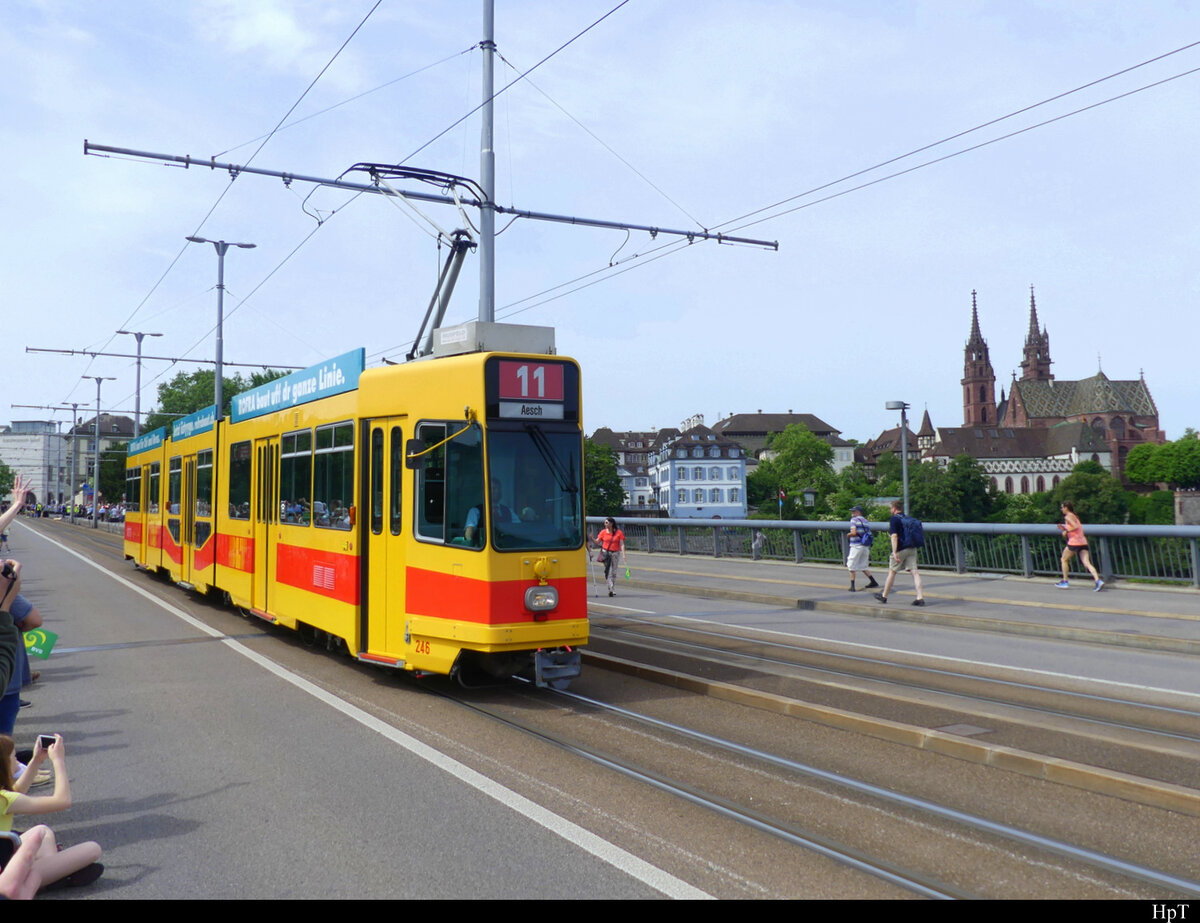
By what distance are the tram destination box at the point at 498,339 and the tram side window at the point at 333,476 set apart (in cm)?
160

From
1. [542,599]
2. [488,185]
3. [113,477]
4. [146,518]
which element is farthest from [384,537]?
[113,477]

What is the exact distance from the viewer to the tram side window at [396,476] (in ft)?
29.7

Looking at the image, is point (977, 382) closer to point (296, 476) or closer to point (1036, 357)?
point (1036, 357)

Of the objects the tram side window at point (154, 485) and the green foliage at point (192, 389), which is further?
the green foliage at point (192, 389)

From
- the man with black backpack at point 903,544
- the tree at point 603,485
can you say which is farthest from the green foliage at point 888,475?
the man with black backpack at point 903,544

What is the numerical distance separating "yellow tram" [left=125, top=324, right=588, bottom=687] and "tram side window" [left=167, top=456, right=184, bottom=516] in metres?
8.19

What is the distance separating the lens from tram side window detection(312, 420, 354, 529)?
9.92 metres

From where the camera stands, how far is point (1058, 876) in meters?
4.56

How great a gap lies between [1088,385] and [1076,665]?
18457cm

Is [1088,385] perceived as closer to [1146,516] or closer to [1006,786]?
[1146,516]

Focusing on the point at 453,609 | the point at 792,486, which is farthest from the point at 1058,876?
the point at 792,486

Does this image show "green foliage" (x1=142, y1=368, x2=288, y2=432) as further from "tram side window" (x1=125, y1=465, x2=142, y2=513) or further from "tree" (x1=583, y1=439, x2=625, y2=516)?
"tram side window" (x1=125, y1=465, x2=142, y2=513)

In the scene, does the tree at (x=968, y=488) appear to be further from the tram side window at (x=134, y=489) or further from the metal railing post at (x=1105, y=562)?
the tram side window at (x=134, y=489)

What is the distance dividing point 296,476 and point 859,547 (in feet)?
35.4
